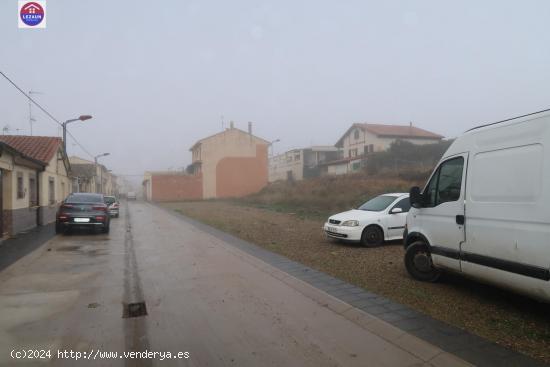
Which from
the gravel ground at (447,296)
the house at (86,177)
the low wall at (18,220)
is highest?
the house at (86,177)

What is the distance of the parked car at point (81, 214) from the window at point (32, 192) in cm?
268

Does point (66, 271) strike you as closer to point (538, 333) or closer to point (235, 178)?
point (538, 333)

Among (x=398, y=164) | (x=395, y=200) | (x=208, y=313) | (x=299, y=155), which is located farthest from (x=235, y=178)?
(x=208, y=313)

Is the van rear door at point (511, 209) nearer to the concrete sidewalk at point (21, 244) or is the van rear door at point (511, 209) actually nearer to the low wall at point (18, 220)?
the concrete sidewalk at point (21, 244)

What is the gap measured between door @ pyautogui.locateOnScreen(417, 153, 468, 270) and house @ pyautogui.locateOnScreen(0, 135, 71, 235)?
11.8 m

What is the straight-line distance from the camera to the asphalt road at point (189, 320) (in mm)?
3928

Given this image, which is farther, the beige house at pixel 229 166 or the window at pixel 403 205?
the beige house at pixel 229 166

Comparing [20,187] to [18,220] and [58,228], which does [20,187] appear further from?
[58,228]

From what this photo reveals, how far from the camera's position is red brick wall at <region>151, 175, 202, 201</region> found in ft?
171

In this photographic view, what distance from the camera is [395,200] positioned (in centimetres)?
1102

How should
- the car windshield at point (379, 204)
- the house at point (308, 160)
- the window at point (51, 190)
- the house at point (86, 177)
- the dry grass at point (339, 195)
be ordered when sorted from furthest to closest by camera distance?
the house at point (308, 160)
the house at point (86, 177)
the dry grass at point (339, 195)
the window at point (51, 190)
the car windshield at point (379, 204)

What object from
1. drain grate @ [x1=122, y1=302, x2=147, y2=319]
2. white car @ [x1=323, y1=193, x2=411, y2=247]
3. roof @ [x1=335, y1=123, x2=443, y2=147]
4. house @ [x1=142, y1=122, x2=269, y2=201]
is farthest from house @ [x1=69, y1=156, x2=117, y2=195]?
roof @ [x1=335, y1=123, x2=443, y2=147]

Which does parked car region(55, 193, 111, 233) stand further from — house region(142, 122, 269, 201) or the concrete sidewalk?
house region(142, 122, 269, 201)

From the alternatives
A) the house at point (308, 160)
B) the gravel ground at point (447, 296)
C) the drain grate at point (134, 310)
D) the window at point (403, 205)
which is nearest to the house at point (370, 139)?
the house at point (308, 160)
